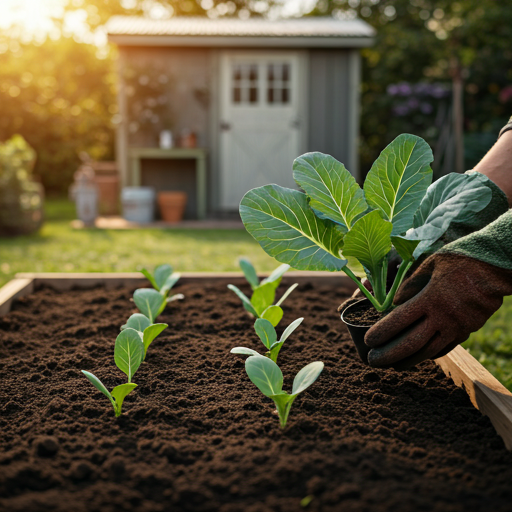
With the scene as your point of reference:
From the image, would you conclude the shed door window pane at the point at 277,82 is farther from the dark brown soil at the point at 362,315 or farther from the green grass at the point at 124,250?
the dark brown soil at the point at 362,315

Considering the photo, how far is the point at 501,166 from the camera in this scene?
1.50 meters

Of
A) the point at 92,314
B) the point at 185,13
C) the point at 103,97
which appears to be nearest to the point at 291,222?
the point at 92,314

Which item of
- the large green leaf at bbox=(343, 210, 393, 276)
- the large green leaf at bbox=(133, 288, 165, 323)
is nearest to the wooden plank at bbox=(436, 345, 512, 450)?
the large green leaf at bbox=(343, 210, 393, 276)

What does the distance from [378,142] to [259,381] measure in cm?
959

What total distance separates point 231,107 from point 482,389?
6628 millimetres

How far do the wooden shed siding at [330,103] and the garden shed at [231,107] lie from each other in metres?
0.01

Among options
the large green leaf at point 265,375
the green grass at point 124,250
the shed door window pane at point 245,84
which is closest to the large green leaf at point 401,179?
the large green leaf at point 265,375

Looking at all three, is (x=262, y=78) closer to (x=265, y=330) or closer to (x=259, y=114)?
(x=259, y=114)

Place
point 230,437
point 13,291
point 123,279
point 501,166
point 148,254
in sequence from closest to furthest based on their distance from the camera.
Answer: point 230,437 < point 501,166 < point 13,291 < point 123,279 < point 148,254

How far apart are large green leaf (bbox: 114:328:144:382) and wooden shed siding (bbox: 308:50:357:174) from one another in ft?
20.8

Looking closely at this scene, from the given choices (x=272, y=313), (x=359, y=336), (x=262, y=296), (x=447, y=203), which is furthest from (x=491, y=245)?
(x=262, y=296)

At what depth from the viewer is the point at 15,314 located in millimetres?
1868

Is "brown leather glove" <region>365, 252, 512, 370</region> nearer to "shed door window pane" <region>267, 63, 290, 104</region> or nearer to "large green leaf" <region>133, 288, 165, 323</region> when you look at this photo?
"large green leaf" <region>133, 288, 165, 323</region>

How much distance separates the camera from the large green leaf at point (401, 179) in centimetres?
127
